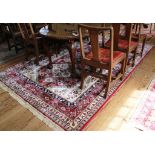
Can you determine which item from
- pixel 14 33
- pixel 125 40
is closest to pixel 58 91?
pixel 125 40

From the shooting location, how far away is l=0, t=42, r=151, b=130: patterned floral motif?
2031 millimetres

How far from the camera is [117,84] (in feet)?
8.17

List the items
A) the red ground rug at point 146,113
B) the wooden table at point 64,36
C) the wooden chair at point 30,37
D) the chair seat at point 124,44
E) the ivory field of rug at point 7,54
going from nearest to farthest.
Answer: the red ground rug at point 146,113 < the wooden table at point 64,36 < the chair seat at point 124,44 < the wooden chair at point 30,37 < the ivory field of rug at point 7,54

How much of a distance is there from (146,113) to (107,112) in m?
0.42

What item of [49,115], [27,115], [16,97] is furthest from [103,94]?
[16,97]

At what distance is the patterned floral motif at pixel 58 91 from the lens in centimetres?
203

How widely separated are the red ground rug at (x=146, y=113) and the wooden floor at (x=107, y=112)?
0.21ft

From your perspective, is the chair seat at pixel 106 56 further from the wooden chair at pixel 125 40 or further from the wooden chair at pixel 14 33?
the wooden chair at pixel 14 33

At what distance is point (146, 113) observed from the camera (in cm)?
203

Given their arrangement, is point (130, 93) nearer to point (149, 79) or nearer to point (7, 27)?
point (149, 79)

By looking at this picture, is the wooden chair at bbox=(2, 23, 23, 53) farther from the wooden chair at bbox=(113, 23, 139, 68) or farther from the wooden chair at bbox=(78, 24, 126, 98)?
the wooden chair at bbox=(113, 23, 139, 68)

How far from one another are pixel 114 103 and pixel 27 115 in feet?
3.28

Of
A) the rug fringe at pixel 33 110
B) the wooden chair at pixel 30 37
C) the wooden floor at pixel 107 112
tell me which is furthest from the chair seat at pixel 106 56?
the wooden chair at pixel 30 37

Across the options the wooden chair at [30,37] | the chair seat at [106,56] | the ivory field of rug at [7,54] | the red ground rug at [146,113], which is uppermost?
the wooden chair at [30,37]
